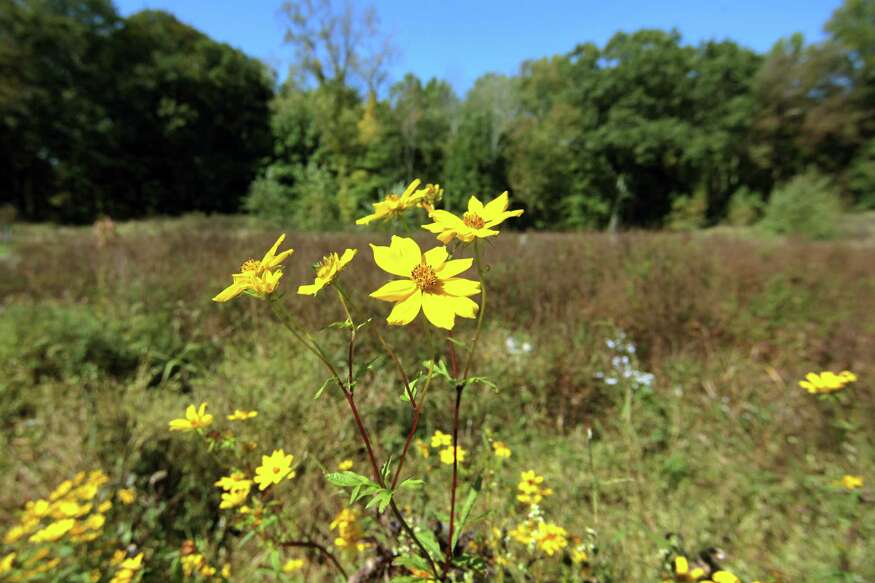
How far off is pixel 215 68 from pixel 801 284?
26480mm

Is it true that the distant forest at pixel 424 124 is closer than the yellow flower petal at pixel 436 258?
No

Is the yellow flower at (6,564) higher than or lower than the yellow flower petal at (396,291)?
lower

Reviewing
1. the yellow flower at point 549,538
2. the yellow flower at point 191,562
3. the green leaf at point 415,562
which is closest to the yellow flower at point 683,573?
the yellow flower at point 549,538

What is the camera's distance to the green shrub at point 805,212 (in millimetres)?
12969

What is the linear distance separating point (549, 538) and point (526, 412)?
4.79 ft

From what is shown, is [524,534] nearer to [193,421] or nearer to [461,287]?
[461,287]

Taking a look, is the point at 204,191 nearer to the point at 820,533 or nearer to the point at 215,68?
the point at 215,68

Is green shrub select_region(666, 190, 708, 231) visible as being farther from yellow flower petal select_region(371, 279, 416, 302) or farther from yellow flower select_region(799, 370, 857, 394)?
yellow flower petal select_region(371, 279, 416, 302)

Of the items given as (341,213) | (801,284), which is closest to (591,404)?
(801,284)

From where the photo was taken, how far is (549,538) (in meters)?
1.11

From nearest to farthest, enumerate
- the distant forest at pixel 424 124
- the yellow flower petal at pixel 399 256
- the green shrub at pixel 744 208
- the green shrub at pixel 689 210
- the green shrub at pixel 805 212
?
the yellow flower petal at pixel 399 256, the green shrub at pixel 805 212, the distant forest at pixel 424 124, the green shrub at pixel 744 208, the green shrub at pixel 689 210

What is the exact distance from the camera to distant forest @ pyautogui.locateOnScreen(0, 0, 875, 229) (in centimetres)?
1753

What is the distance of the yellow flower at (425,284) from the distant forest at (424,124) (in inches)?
521

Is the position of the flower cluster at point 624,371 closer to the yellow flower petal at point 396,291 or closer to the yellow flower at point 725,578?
the yellow flower at point 725,578
